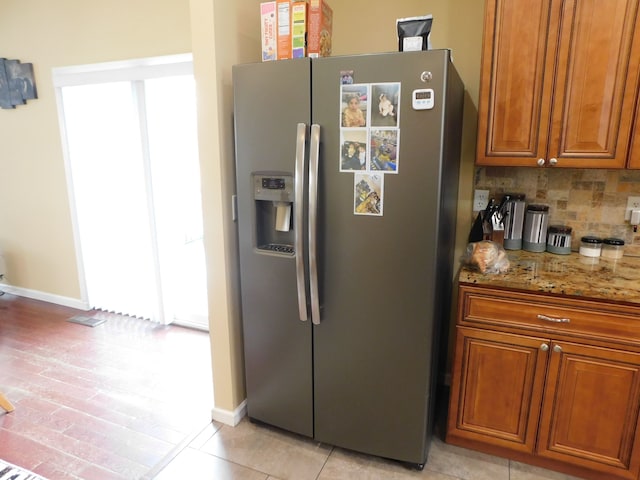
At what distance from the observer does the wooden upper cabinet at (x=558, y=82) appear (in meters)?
1.76

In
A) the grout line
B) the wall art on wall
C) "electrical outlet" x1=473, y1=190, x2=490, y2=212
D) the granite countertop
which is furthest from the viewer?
the wall art on wall

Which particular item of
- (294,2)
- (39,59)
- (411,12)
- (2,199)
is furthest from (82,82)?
(411,12)

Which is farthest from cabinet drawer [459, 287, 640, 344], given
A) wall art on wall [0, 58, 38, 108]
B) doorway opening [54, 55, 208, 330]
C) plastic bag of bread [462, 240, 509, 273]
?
wall art on wall [0, 58, 38, 108]

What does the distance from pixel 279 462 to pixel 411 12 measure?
2481 mm

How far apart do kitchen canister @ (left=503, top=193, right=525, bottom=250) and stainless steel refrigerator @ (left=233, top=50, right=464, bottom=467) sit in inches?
18.1

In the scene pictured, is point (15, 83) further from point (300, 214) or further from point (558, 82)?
point (558, 82)

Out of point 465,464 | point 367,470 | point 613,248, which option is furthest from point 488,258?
point 367,470

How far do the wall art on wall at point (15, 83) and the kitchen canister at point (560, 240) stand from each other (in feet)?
13.9

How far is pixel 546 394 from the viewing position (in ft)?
6.01

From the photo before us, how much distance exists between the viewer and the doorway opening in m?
3.23

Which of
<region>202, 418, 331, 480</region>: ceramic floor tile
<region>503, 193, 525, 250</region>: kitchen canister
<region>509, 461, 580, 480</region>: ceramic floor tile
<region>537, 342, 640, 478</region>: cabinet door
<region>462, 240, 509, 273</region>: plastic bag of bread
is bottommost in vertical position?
<region>202, 418, 331, 480</region>: ceramic floor tile

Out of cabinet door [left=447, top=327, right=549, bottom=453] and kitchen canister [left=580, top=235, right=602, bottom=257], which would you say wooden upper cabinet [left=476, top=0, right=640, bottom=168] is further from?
cabinet door [left=447, top=327, right=549, bottom=453]

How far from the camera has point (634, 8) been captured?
5.59 feet

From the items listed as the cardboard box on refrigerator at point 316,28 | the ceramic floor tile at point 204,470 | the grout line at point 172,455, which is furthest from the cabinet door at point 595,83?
the grout line at point 172,455
